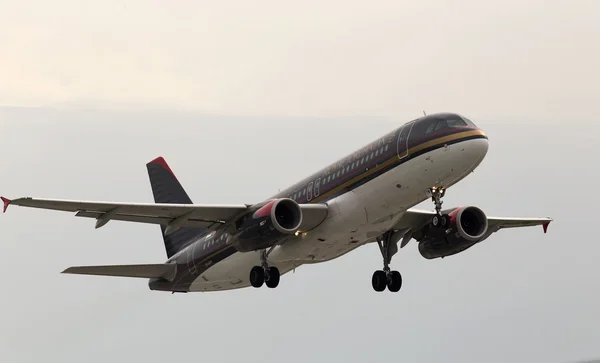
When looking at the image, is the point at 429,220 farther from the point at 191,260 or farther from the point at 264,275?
the point at 191,260

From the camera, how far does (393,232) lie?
50.4 metres

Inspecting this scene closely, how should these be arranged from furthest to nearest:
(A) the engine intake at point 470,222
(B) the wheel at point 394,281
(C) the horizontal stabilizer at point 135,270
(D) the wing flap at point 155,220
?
(B) the wheel at point 394,281 < (C) the horizontal stabilizer at point 135,270 < (A) the engine intake at point 470,222 < (D) the wing flap at point 155,220

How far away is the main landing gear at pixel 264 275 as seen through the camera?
4672 cm

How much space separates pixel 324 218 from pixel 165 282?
1231 centimetres

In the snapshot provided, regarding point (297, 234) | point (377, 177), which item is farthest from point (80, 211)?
point (377, 177)

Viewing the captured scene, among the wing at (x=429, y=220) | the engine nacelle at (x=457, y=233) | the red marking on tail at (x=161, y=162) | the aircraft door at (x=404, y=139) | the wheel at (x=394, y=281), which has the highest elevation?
the red marking on tail at (x=161, y=162)

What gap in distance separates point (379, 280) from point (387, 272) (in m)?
0.54

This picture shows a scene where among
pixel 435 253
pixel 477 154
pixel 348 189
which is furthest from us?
pixel 435 253

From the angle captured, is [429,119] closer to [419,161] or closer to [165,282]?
[419,161]

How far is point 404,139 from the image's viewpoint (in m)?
42.3

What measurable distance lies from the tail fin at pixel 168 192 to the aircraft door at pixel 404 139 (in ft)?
52.8

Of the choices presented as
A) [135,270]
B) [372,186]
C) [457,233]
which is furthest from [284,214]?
[135,270]

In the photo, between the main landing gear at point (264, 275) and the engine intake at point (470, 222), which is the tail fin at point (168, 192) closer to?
the main landing gear at point (264, 275)

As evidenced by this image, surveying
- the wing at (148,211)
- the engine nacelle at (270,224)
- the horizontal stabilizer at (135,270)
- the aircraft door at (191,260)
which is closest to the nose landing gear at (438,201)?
the engine nacelle at (270,224)
